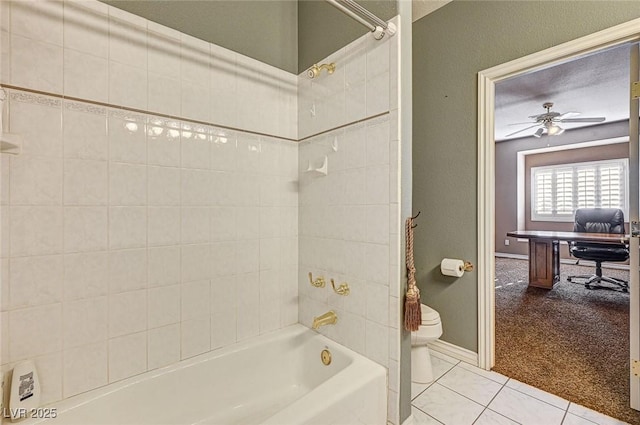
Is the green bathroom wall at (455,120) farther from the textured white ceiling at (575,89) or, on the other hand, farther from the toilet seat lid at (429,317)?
the textured white ceiling at (575,89)

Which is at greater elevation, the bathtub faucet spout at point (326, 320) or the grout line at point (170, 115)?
the grout line at point (170, 115)

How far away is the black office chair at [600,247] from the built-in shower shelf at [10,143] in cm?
525

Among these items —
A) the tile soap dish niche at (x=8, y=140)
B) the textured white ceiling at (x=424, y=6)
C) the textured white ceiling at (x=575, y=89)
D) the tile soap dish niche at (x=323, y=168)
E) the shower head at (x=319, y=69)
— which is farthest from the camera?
the textured white ceiling at (x=575, y=89)

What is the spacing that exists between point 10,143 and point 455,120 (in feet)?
7.92

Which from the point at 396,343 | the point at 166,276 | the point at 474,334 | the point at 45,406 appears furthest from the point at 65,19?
the point at 474,334

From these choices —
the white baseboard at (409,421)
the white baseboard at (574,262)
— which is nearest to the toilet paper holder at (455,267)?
the white baseboard at (409,421)

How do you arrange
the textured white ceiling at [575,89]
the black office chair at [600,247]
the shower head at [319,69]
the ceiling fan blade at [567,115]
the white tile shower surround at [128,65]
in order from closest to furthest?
the white tile shower surround at [128,65] → the shower head at [319,69] → the textured white ceiling at [575,89] → the black office chair at [600,247] → the ceiling fan blade at [567,115]

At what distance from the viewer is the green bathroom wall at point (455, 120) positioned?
187 centimetres

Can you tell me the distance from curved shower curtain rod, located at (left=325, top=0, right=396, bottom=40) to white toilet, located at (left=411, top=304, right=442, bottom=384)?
1581 mm

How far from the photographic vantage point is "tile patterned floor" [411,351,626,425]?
5.04 ft

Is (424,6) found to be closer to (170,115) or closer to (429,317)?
(170,115)

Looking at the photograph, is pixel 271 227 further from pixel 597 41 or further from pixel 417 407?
pixel 597 41

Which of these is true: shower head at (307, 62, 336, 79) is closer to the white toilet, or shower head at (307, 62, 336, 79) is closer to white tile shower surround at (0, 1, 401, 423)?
white tile shower surround at (0, 1, 401, 423)

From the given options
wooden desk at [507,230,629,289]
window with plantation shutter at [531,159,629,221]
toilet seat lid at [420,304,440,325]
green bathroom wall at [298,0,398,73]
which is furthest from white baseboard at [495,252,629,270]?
green bathroom wall at [298,0,398,73]
